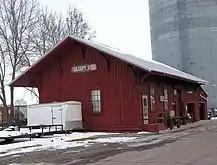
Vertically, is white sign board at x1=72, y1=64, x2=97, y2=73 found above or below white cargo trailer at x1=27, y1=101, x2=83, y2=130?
above

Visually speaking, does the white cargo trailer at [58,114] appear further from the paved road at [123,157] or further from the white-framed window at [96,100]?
the paved road at [123,157]

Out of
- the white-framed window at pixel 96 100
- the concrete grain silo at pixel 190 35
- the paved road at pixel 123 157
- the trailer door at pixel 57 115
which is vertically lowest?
the paved road at pixel 123 157

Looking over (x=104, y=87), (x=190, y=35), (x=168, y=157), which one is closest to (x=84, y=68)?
(x=104, y=87)

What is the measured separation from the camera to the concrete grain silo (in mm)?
50312

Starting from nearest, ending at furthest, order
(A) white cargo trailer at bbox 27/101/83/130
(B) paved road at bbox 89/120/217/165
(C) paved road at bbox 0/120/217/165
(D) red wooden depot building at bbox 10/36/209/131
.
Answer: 1. (B) paved road at bbox 89/120/217/165
2. (C) paved road at bbox 0/120/217/165
3. (A) white cargo trailer at bbox 27/101/83/130
4. (D) red wooden depot building at bbox 10/36/209/131

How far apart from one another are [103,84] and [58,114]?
3.48 meters

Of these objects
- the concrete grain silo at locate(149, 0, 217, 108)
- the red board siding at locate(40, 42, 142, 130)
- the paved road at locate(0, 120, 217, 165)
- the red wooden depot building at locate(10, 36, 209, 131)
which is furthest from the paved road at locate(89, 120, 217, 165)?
the concrete grain silo at locate(149, 0, 217, 108)

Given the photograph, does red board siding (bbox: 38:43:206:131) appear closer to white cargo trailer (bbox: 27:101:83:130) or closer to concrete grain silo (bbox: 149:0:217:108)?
white cargo trailer (bbox: 27:101:83:130)

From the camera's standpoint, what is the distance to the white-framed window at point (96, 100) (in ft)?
93.3

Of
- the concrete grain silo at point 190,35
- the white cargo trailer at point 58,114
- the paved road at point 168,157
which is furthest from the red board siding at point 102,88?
the concrete grain silo at point 190,35

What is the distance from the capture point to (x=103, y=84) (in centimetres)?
2817

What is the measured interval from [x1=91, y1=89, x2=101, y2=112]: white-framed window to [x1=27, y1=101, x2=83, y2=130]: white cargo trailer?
90cm

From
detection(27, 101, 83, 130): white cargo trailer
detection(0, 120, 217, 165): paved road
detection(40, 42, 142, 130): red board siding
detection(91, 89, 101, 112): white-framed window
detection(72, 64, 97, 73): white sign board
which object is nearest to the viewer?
detection(0, 120, 217, 165): paved road

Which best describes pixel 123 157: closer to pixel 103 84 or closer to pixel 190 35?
pixel 103 84
